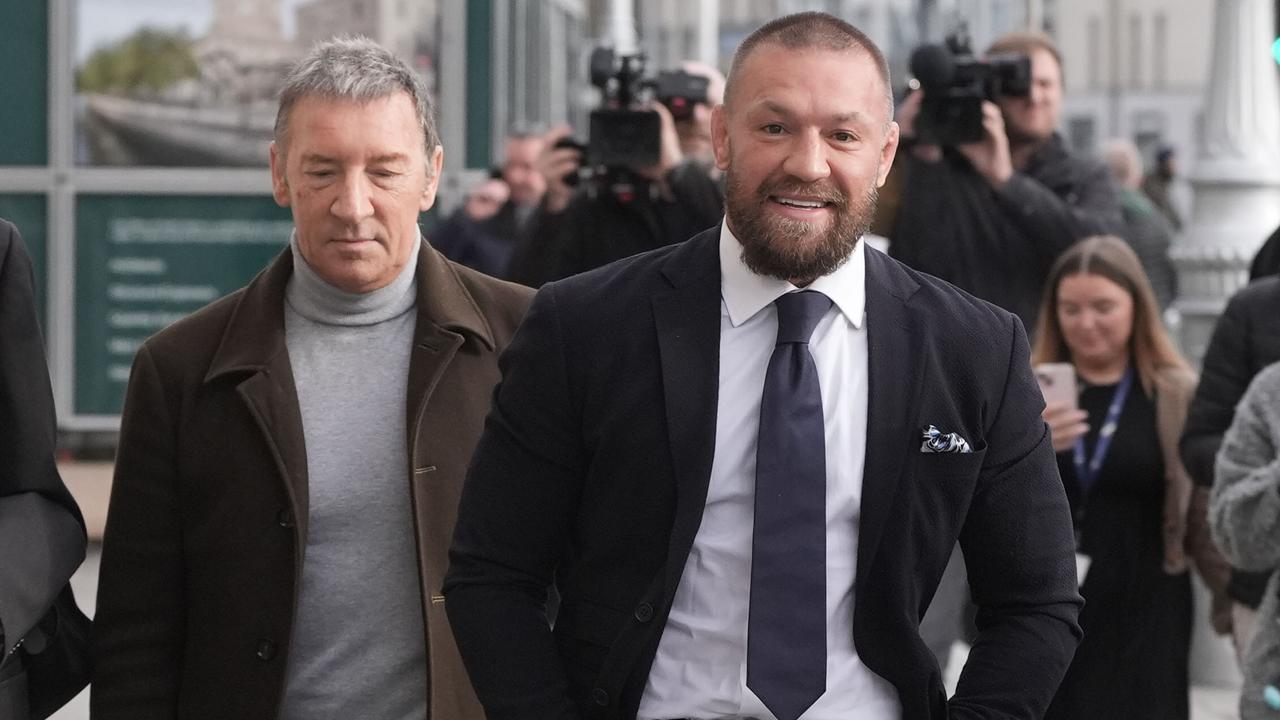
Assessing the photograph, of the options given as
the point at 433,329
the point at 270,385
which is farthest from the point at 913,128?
the point at 270,385

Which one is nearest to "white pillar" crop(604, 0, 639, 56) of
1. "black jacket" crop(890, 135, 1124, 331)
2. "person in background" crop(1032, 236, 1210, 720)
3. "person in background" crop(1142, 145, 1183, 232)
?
"black jacket" crop(890, 135, 1124, 331)

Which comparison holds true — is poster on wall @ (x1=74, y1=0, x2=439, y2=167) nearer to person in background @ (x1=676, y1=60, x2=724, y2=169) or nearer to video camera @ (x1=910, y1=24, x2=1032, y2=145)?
person in background @ (x1=676, y1=60, x2=724, y2=169)

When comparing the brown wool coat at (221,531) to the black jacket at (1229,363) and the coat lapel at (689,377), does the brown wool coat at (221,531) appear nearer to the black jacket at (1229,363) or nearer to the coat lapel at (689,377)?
the coat lapel at (689,377)

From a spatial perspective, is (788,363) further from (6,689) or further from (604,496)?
(6,689)

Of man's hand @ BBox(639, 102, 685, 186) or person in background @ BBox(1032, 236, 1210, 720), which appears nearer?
person in background @ BBox(1032, 236, 1210, 720)

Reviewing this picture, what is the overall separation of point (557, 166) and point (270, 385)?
4.00 meters

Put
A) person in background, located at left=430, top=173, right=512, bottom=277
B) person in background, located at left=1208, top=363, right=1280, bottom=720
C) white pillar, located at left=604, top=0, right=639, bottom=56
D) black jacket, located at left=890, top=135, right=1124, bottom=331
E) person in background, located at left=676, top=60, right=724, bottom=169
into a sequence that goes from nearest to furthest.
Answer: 1. person in background, located at left=1208, top=363, right=1280, bottom=720
2. black jacket, located at left=890, top=135, right=1124, bottom=331
3. person in background, located at left=676, top=60, right=724, bottom=169
4. person in background, located at left=430, top=173, right=512, bottom=277
5. white pillar, located at left=604, top=0, right=639, bottom=56

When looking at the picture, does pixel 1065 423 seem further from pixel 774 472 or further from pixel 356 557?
pixel 774 472

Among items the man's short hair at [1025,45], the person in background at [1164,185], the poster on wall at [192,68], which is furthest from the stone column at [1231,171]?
the person in background at [1164,185]

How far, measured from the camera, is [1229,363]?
17.6 ft

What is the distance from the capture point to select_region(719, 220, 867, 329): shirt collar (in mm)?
2889

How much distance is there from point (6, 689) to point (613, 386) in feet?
3.84

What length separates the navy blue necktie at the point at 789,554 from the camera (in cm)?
271

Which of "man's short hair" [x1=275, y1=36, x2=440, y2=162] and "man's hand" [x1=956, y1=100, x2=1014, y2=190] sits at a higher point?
"man's short hair" [x1=275, y1=36, x2=440, y2=162]
